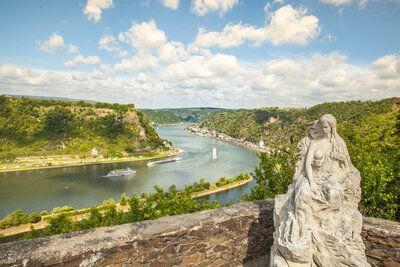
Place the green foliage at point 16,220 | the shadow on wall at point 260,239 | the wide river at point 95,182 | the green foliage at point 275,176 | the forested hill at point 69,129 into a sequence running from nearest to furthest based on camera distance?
the shadow on wall at point 260,239
the green foliage at point 275,176
the green foliage at point 16,220
the wide river at point 95,182
the forested hill at point 69,129

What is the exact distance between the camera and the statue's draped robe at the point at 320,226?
10.4 ft

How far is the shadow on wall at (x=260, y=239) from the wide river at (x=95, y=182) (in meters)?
32.0

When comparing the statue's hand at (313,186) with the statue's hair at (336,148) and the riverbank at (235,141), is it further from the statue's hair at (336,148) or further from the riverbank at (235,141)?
the riverbank at (235,141)

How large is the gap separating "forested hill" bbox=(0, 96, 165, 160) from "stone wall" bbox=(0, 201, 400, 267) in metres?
75.1

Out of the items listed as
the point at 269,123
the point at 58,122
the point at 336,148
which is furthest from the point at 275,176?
the point at 269,123

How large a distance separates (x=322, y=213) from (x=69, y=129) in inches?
3728

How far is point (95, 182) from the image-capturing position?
159ft

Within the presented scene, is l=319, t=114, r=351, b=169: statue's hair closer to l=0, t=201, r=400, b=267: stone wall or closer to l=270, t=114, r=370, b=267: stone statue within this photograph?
l=270, t=114, r=370, b=267: stone statue

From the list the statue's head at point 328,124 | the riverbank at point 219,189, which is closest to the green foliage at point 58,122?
the riverbank at point 219,189

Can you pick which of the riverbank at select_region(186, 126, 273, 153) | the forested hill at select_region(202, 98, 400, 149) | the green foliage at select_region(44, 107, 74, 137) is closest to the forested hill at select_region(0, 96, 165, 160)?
the green foliage at select_region(44, 107, 74, 137)

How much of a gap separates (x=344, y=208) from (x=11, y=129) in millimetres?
95071

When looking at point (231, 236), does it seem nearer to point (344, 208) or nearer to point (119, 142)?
point (344, 208)

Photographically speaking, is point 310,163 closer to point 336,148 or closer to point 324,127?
point 336,148

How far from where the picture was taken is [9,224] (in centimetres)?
2689
